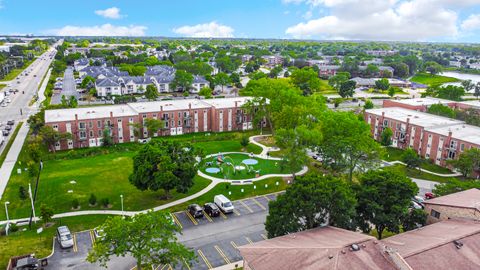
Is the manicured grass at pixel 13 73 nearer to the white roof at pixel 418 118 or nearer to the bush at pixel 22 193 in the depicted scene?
the bush at pixel 22 193

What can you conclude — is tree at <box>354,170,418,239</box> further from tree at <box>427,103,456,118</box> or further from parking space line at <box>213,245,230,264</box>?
tree at <box>427,103,456,118</box>

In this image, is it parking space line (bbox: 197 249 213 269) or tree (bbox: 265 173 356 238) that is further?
parking space line (bbox: 197 249 213 269)

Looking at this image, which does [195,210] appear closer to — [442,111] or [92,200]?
[92,200]

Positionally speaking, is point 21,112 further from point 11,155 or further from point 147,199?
point 147,199

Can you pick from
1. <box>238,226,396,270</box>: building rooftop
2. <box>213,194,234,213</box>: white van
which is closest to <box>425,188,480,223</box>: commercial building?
<box>238,226,396,270</box>: building rooftop

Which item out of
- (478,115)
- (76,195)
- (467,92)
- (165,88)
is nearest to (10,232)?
(76,195)

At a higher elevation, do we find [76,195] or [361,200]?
[361,200]
